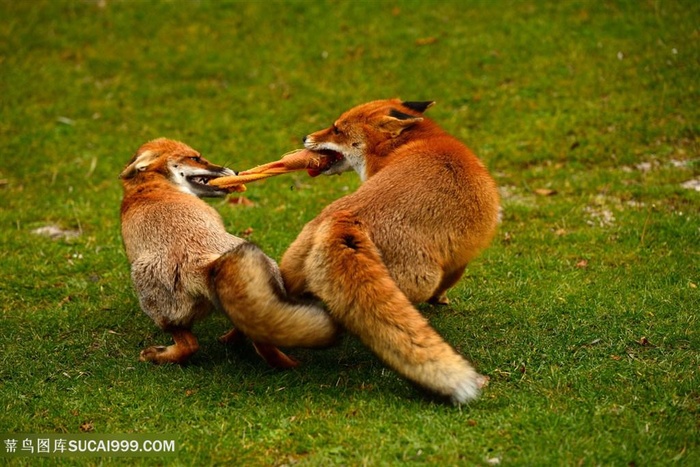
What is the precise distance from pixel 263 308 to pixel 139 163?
286cm

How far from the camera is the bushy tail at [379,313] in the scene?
18.6 feet

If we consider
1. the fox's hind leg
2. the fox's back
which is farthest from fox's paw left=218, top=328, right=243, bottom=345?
the fox's back

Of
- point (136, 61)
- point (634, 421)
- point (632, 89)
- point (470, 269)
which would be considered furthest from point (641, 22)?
point (634, 421)

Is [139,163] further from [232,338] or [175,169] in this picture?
[232,338]

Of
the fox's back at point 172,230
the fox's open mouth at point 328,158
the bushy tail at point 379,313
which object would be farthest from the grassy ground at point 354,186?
the fox's open mouth at point 328,158

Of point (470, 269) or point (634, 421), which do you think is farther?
point (470, 269)

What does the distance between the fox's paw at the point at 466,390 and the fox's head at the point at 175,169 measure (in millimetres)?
3607

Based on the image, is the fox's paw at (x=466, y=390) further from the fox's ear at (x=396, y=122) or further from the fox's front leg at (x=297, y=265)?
the fox's ear at (x=396, y=122)

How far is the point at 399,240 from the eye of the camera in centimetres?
644

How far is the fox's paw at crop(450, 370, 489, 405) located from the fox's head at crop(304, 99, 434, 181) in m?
2.66

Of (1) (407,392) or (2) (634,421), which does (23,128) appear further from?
(2) (634,421)

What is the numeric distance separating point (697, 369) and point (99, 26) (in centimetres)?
1443

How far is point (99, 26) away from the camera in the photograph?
54.8 ft

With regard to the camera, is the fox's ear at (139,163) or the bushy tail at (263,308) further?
the fox's ear at (139,163)
